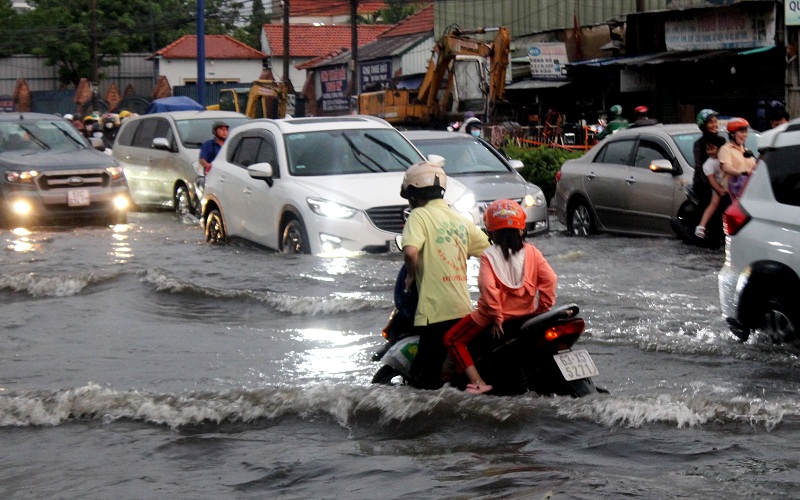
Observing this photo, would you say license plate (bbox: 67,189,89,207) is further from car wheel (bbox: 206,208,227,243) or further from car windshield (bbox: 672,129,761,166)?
car windshield (bbox: 672,129,761,166)

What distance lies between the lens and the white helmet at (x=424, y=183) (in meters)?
6.64

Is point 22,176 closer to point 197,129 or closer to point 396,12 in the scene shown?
point 197,129

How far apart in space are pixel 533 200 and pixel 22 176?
718 cm

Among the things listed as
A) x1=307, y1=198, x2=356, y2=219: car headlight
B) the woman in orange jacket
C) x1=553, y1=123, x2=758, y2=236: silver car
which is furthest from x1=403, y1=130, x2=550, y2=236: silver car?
the woman in orange jacket

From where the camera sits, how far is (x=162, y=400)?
7.08 metres

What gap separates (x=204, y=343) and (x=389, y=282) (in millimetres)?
2552

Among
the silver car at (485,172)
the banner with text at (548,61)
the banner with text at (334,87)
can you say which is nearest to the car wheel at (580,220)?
the silver car at (485,172)

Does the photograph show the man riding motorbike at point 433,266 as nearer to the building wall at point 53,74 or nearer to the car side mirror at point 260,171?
the car side mirror at point 260,171

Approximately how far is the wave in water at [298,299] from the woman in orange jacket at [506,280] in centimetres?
440

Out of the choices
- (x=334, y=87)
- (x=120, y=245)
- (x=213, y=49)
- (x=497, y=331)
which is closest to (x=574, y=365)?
(x=497, y=331)

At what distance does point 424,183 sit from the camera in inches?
262

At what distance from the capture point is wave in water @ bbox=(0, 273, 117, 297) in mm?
12039

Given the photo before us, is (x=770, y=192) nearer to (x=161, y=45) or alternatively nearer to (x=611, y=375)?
(x=611, y=375)

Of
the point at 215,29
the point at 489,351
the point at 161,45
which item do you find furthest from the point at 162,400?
the point at 215,29
